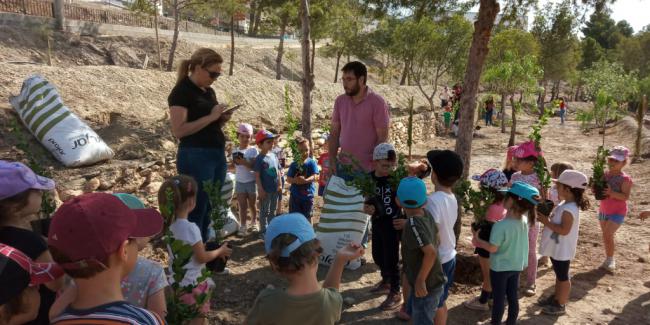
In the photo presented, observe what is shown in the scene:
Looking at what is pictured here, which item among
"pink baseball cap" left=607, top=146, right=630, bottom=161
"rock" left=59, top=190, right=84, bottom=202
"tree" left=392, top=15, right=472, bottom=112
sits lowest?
"rock" left=59, top=190, right=84, bottom=202

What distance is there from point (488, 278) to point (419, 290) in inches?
55.5

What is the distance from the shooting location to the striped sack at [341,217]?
15.1 feet

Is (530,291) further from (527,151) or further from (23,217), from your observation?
(23,217)

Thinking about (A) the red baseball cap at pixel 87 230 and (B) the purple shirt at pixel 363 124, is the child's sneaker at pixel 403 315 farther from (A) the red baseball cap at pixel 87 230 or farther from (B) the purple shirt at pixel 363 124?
(A) the red baseball cap at pixel 87 230

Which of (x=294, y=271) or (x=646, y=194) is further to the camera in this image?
(x=646, y=194)

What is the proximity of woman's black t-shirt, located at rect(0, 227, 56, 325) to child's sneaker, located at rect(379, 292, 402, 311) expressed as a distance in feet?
8.83

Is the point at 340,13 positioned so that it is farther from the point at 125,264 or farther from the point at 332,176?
the point at 125,264

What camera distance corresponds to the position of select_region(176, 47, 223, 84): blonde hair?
3678 millimetres

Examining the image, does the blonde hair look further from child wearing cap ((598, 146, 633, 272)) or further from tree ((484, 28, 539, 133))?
tree ((484, 28, 539, 133))

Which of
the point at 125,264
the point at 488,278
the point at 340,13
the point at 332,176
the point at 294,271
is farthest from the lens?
the point at 340,13

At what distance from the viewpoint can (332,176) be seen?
4738mm

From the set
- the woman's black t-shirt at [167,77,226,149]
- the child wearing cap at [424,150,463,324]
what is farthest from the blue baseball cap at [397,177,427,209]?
the woman's black t-shirt at [167,77,226,149]

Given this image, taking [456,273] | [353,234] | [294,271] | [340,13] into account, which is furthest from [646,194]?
[340,13]

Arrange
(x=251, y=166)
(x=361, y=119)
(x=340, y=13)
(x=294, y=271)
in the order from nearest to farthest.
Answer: (x=294, y=271) < (x=361, y=119) < (x=251, y=166) < (x=340, y=13)
